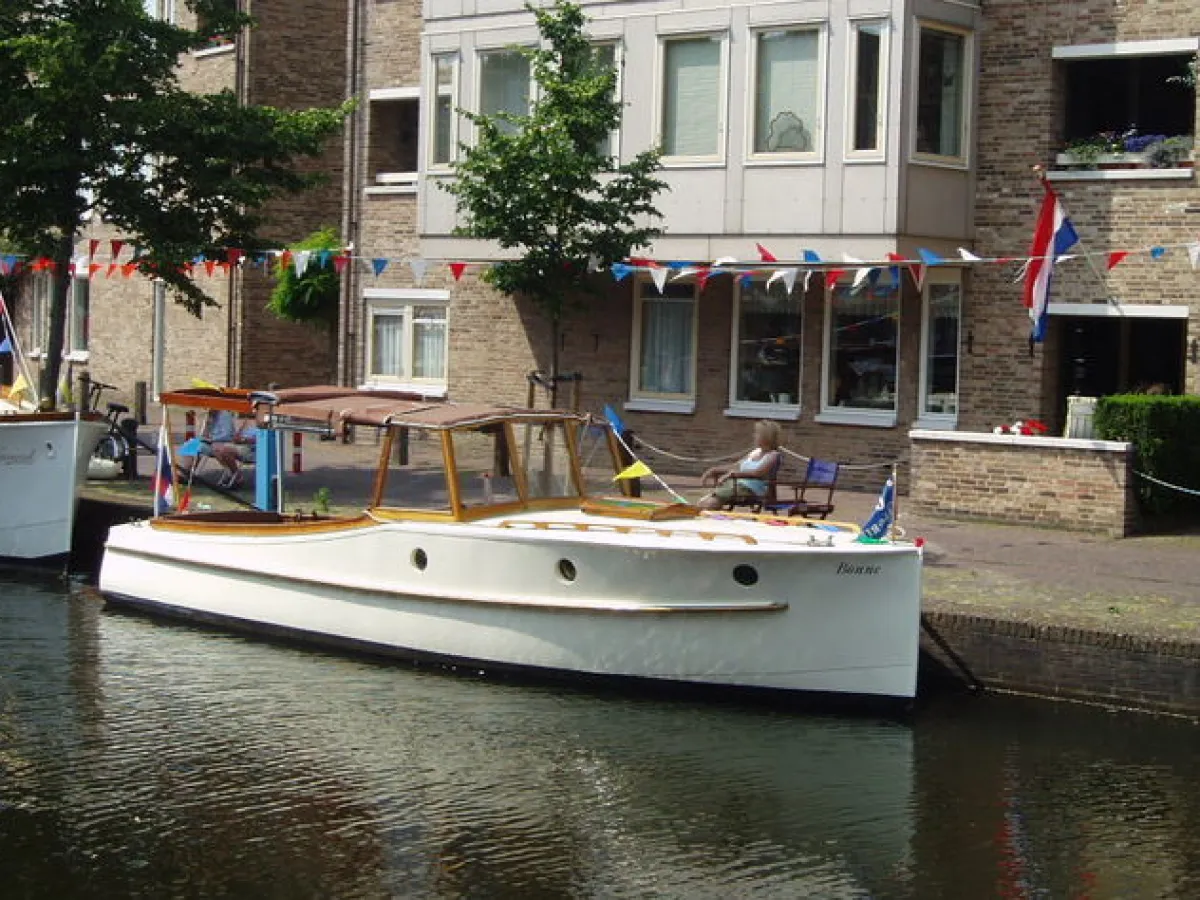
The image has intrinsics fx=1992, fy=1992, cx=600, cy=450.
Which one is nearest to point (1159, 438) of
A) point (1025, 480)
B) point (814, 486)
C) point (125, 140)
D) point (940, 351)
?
point (1025, 480)

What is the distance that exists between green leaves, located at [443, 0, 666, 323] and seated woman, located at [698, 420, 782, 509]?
542 centimetres

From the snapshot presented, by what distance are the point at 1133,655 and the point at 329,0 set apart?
2365 cm

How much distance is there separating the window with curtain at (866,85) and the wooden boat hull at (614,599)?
9.03m

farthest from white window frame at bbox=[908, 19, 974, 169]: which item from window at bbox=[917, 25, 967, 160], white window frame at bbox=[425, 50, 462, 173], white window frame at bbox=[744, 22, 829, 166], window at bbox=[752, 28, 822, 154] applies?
white window frame at bbox=[425, 50, 462, 173]

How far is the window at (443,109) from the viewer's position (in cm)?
2753

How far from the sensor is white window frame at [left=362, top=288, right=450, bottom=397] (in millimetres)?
29156

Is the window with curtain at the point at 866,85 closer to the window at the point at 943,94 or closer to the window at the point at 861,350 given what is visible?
the window at the point at 943,94

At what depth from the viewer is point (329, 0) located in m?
34.4

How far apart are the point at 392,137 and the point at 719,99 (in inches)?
297

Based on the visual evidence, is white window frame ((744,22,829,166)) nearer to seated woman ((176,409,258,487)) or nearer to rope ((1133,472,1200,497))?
rope ((1133,472,1200,497))

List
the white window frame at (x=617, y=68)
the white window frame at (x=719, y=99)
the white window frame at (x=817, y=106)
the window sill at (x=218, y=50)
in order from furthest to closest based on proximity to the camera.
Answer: the window sill at (x=218, y=50)
the white window frame at (x=617, y=68)
the white window frame at (x=719, y=99)
the white window frame at (x=817, y=106)

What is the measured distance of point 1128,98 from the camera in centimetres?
→ 2338

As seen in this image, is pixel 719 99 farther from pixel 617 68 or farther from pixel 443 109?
pixel 443 109

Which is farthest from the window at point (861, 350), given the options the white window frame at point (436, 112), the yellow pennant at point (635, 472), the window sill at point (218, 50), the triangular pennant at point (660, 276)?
the window sill at point (218, 50)
